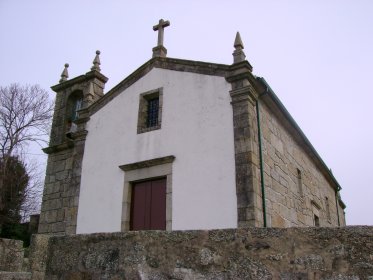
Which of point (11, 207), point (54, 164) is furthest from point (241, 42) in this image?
point (11, 207)

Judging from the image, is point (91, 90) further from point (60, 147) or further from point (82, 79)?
point (60, 147)

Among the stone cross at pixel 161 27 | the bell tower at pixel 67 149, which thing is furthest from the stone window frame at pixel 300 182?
the bell tower at pixel 67 149

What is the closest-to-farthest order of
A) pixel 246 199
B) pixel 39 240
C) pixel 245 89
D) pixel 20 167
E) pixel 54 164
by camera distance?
pixel 39 240, pixel 246 199, pixel 245 89, pixel 54 164, pixel 20 167

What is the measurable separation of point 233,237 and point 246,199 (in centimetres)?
445

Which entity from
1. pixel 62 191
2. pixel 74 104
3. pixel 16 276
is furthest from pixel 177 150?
pixel 74 104

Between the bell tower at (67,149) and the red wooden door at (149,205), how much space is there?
1.68 meters

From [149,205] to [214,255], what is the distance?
229 inches

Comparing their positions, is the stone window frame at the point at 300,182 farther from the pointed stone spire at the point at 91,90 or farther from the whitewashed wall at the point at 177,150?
the pointed stone spire at the point at 91,90

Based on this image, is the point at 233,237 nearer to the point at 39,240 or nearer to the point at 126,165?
the point at 39,240

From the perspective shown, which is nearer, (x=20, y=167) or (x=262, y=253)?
(x=262, y=253)

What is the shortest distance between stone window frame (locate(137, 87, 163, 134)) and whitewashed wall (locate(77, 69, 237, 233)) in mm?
119

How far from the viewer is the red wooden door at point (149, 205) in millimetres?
8167

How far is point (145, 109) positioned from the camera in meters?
9.48

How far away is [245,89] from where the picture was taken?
314 inches
